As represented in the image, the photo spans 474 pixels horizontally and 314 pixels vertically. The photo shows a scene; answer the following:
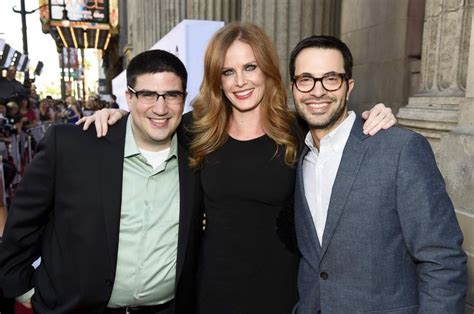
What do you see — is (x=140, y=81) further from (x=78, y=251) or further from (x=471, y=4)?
(x=471, y=4)

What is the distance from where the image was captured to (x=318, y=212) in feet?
6.87

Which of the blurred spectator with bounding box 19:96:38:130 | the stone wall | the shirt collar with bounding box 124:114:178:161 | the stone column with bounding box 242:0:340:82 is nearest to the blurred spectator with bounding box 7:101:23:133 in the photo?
the blurred spectator with bounding box 19:96:38:130

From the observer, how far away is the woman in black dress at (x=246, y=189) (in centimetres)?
246

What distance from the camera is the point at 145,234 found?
2.35m

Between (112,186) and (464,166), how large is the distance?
8.14ft

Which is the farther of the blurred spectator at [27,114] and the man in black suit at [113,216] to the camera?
the blurred spectator at [27,114]

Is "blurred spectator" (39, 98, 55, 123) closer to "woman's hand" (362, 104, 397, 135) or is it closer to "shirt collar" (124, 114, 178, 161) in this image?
"shirt collar" (124, 114, 178, 161)

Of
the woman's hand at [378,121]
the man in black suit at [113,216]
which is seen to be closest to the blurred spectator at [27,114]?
the man in black suit at [113,216]

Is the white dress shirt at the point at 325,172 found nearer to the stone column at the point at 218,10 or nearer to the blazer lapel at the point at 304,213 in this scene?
the blazer lapel at the point at 304,213

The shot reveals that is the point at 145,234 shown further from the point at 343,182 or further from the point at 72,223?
the point at 343,182

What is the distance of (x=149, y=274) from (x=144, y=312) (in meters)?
0.25

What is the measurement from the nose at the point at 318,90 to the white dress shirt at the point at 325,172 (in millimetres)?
186

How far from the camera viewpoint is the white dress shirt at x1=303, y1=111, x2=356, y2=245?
2.07 m

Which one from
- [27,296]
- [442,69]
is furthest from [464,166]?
[27,296]
